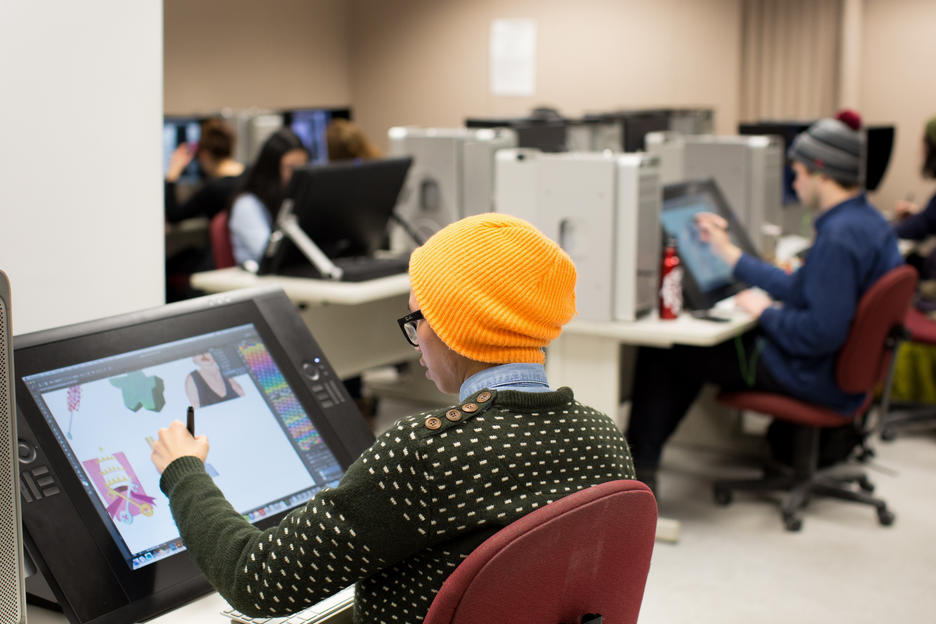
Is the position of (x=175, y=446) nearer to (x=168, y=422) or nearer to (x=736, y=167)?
(x=168, y=422)

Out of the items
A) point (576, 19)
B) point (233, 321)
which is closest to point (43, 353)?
point (233, 321)

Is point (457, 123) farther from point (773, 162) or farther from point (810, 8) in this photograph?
point (773, 162)

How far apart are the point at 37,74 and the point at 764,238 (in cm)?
326

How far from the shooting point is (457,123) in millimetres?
8508

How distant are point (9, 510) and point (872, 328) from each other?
2.74m

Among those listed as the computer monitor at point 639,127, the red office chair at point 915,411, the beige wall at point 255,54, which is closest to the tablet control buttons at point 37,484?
the red office chair at point 915,411

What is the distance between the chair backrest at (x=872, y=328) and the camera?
3.21 m

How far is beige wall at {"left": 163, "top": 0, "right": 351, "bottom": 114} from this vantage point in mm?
7562

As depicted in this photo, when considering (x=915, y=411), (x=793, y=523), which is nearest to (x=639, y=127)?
(x=915, y=411)

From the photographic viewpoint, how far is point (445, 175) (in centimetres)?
406

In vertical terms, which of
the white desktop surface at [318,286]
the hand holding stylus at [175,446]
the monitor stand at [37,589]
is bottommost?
the monitor stand at [37,589]

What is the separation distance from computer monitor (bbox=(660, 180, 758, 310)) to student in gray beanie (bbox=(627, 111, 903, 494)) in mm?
56

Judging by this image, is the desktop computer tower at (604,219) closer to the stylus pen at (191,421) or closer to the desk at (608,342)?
the desk at (608,342)

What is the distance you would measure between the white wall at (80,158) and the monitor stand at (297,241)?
1714 millimetres
